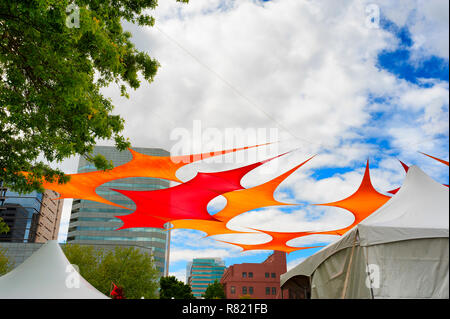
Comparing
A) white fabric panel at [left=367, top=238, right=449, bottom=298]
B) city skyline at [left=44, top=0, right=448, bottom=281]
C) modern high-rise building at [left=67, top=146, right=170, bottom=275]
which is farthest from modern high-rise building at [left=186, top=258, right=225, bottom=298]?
white fabric panel at [left=367, top=238, right=449, bottom=298]

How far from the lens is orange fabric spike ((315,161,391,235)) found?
1172 cm

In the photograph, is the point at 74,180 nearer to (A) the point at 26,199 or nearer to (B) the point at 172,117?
(B) the point at 172,117

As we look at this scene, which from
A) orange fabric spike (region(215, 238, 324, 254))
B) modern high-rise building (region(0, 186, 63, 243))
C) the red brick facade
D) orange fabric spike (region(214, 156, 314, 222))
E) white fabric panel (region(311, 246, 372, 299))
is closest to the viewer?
white fabric panel (region(311, 246, 372, 299))

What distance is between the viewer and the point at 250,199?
12.9 m

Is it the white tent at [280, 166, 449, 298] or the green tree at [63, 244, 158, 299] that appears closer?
the white tent at [280, 166, 449, 298]

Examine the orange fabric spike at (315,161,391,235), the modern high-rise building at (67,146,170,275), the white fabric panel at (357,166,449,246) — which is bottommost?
the white fabric panel at (357,166,449,246)

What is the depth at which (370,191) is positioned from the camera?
39.4 ft

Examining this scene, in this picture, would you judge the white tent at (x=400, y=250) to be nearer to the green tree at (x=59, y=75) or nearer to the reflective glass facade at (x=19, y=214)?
the green tree at (x=59, y=75)

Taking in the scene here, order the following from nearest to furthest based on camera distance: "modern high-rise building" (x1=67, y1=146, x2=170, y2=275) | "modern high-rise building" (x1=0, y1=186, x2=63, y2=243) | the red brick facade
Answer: the red brick facade → "modern high-rise building" (x1=0, y1=186, x2=63, y2=243) → "modern high-rise building" (x1=67, y1=146, x2=170, y2=275)

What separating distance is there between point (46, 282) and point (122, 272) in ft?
73.2

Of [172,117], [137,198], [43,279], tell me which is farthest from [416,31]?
[137,198]

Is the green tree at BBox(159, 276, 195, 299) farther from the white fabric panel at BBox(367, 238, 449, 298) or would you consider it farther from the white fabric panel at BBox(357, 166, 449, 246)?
the white fabric panel at BBox(367, 238, 449, 298)

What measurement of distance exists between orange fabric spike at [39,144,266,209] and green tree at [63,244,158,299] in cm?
1692

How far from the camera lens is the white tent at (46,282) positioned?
6.64 m
